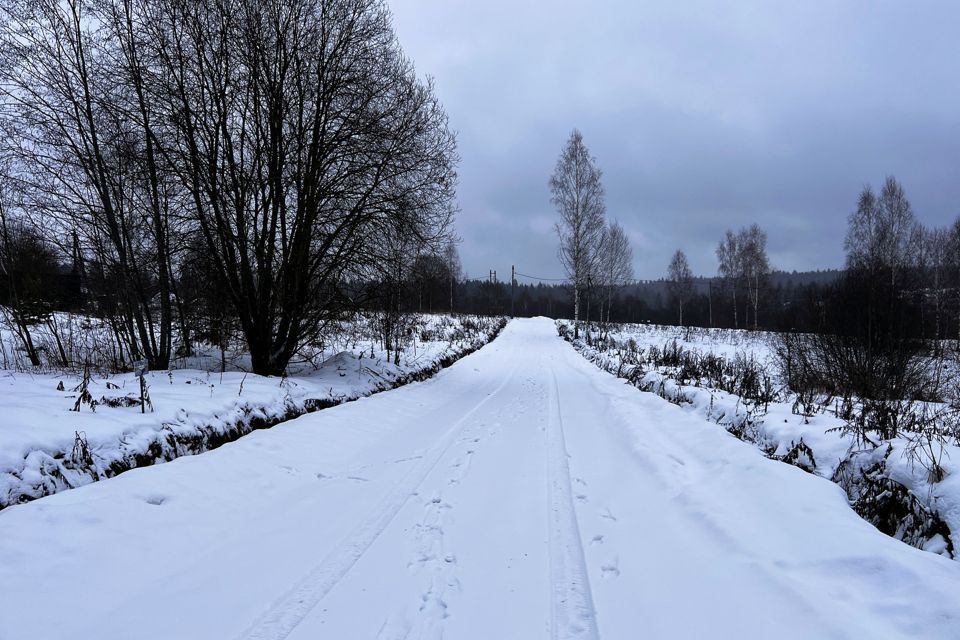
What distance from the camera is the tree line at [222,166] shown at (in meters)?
8.23

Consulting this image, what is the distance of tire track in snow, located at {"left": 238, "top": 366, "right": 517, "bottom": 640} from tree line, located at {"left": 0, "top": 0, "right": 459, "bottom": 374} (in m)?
6.18

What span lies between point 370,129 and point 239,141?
107 inches

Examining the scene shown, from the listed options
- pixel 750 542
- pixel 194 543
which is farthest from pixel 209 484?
pixel 750 542

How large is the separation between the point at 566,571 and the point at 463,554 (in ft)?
2.59

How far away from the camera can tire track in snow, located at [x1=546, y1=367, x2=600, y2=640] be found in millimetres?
2514

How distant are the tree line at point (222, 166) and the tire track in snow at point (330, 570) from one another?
20.3 feet

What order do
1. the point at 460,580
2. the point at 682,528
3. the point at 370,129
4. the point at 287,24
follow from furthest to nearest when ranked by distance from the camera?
1. the point at 370,129
2. the point at 287,24
3. the point at 682,528
4. the point at 460,580

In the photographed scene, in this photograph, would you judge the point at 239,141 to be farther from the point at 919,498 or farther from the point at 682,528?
the point at 919,498

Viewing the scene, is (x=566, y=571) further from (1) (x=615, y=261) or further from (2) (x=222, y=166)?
(1) (x=615, y=261)

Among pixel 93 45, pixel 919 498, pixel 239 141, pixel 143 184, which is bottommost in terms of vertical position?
pixel 919 498

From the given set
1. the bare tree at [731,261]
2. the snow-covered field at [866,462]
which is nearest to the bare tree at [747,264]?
the bare tree at [731,261]

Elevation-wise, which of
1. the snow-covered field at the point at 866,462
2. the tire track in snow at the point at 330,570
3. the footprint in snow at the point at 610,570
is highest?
the snow-covered field at the point at 866,462

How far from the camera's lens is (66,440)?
3.96 meters

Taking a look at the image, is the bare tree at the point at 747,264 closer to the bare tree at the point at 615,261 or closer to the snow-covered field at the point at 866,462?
the bare tree at the point at 615,261
